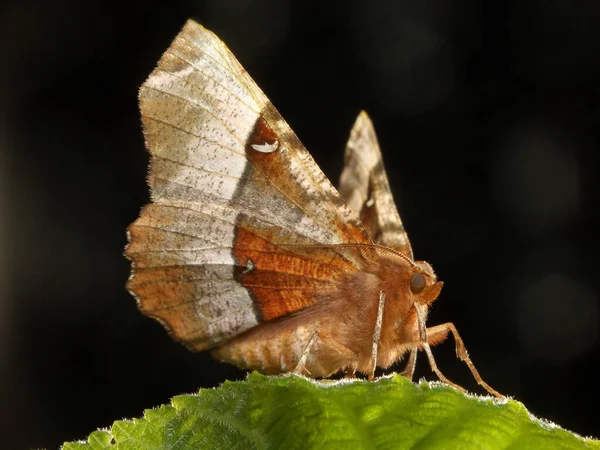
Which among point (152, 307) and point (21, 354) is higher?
point (152, 307)

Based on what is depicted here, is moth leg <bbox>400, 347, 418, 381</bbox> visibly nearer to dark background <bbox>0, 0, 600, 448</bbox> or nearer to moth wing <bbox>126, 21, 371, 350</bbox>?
moth wing <bbox>126, 21, 371, 350</bbox>

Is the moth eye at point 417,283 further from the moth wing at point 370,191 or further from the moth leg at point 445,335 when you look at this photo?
the moth wing at point 370,191

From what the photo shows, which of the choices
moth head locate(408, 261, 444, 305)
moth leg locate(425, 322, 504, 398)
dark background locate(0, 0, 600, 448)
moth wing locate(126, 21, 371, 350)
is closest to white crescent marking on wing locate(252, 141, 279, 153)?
moth wing locate(126, 21, 371, 350)

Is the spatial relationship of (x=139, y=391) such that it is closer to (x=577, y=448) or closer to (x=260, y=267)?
(x=260, y=267)

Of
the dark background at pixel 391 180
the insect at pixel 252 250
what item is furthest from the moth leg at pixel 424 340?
the dark background at pixel 391 180

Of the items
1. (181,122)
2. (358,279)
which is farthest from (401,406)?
(181,122)

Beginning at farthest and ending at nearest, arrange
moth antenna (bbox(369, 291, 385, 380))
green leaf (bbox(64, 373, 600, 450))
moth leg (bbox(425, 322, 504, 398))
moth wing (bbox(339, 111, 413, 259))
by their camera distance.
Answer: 1. moth wing (bbox(339, 111, 413, 259))
2. moth leg (bbox(425, 322, 504, 398))
3. moth antenna (bbox(369, 291, 385, 380))
4. green leaf (bbox(64, 373, 600, 450))

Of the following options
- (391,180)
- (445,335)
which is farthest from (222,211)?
(391,180)

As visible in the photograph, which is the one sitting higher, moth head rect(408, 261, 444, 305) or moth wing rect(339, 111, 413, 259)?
moth wing rect(339, 111, 413, 259)
